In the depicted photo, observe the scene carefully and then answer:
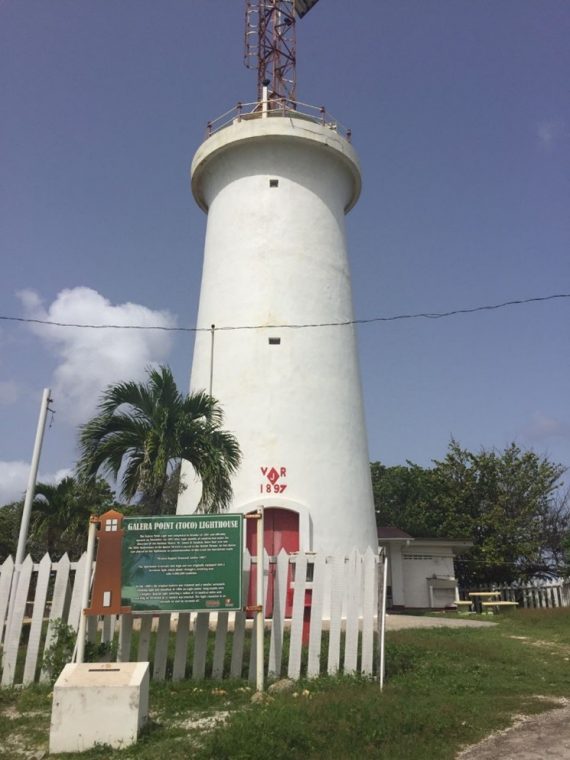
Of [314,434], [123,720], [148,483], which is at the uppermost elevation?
[314,434]

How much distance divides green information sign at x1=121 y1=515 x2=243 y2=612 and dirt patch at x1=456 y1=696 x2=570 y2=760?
128 inches

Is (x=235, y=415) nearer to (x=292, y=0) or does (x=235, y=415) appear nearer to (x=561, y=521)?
(x=292, y=0)

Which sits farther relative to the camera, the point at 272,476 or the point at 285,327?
the point at 285,327

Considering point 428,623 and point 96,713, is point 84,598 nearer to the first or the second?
point 96,713

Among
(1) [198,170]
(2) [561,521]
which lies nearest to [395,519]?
(2) [561,521]

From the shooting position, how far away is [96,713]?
6.07 metres

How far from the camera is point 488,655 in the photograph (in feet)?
33.4

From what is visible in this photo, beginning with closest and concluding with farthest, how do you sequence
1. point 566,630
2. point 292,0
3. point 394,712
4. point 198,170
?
point 394,712, point 566,630, point 198,170, point 292,0

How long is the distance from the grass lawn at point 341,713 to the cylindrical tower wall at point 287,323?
18.4 feet

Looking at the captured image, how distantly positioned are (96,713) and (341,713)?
2345 millimetres

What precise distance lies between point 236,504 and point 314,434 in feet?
7.98

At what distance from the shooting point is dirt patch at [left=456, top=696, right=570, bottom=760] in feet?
17.8

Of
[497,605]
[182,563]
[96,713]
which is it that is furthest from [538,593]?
[96,713]

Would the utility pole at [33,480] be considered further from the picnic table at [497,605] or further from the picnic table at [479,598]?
the picnic table at [479,598]
